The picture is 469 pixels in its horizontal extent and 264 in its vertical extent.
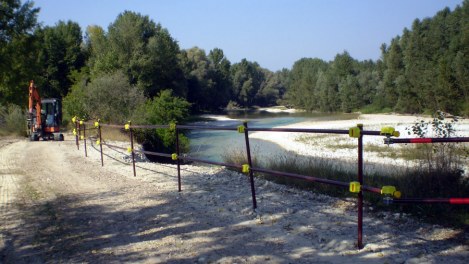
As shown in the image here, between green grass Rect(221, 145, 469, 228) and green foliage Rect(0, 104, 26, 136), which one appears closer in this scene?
green grass Rect(221, 145, 469, 228)

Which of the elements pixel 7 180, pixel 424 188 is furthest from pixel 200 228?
pixel 7 180

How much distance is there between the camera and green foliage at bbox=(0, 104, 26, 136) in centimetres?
2916

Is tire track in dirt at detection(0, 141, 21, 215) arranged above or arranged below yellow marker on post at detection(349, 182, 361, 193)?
below

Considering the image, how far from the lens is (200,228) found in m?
5.65

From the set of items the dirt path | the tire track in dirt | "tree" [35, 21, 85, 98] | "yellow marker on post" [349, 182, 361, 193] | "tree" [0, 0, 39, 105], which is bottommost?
the tire track in dirt

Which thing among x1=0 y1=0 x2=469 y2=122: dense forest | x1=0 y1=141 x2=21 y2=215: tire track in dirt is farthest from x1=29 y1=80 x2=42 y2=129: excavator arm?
x1=0 y1=141 x2=21 y2=215: tire track in dirt

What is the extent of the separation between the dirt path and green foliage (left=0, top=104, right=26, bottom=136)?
22201 mm

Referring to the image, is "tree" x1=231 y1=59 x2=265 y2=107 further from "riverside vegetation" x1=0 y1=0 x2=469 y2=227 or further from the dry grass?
the dry grass

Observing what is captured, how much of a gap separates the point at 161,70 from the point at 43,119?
92.1 ft

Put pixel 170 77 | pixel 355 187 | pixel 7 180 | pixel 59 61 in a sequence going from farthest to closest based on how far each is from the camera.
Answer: pixel 170 77 < pixel 59 61 < pixel 7 180 < pixel 355 187

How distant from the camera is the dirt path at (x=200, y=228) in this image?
4594 mm

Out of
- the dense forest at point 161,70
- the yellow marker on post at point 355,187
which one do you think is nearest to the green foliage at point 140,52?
the dense forest at point 161,70

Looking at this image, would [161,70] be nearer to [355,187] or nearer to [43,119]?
[43,119]

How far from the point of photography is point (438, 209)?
5.81 m
